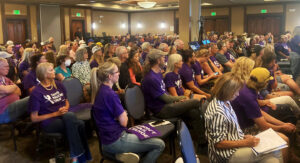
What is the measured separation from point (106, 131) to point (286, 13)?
16.4 metres

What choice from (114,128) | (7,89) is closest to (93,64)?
(7,89)

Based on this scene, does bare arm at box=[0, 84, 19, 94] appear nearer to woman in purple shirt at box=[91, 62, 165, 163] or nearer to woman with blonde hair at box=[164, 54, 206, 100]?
woman in purple shirt at box=[91, 62, 165, 163]

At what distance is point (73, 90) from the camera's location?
3.56 m

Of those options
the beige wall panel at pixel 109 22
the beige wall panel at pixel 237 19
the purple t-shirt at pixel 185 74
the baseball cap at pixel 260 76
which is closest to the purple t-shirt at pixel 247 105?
the baseball cap at pixel 260 76

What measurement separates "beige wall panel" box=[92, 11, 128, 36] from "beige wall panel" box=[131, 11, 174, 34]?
28.8 inches

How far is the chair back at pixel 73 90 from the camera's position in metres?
3.49

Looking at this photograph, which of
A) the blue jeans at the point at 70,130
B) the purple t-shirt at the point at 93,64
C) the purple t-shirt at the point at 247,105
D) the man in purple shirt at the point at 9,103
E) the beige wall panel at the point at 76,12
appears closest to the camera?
the purple t-shirt at the point at 247,105

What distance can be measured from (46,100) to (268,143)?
222 centimetres

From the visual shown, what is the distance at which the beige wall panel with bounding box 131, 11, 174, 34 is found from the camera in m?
20.3

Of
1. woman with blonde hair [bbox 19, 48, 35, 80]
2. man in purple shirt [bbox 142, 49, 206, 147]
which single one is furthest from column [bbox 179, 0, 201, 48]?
man in purple shirt [bbox 142, 49, 206, 147]

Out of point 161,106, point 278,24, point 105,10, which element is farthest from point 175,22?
point 161,106

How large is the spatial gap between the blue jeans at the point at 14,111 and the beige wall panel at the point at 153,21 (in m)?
17.4

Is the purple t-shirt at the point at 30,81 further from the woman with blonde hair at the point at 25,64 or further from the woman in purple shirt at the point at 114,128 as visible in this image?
the woman in purple shirt at the point at 114,128

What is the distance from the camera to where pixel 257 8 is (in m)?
16.4
